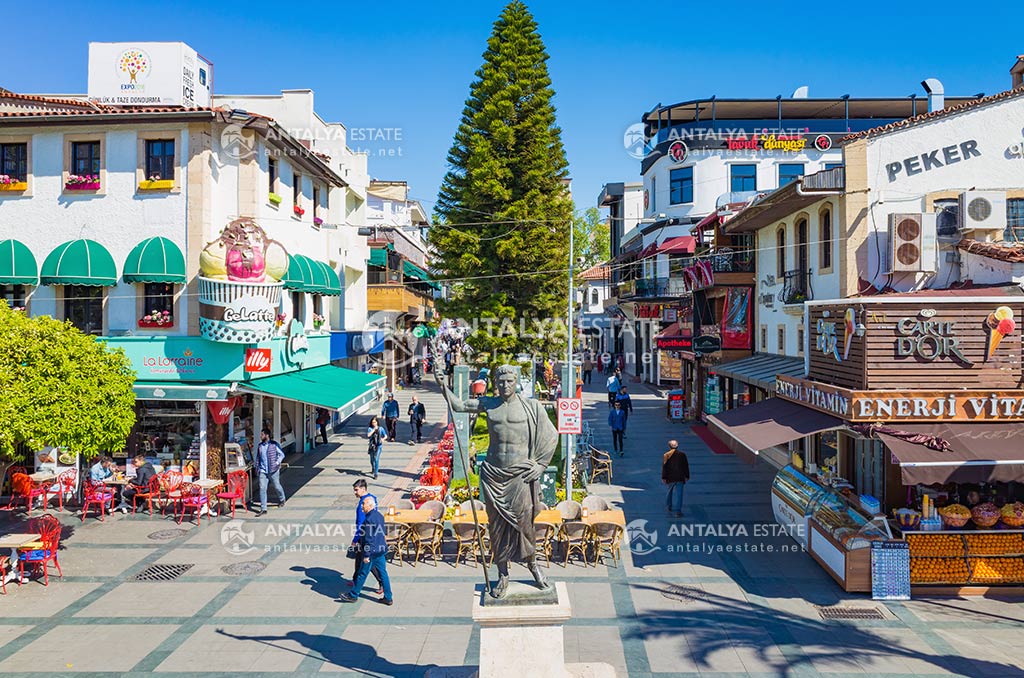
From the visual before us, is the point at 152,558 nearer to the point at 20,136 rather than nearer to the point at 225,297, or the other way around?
the point at 225,297

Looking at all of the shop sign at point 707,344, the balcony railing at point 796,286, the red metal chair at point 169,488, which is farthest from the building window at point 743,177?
the red metal chair at point 169,488

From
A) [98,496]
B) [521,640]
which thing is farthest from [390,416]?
[521,640]

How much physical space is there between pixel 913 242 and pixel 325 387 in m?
15.2

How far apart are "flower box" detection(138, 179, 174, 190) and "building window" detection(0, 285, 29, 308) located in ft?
13.5

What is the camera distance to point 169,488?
17.4 m

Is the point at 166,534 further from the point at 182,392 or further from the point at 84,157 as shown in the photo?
the point at 84,157

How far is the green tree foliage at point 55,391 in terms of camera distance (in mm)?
12688

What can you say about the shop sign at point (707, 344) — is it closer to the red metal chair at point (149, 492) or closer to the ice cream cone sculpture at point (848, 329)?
the ice cream cone sculpture at point (848, 329)

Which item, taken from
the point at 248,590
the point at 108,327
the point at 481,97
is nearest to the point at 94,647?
the point at 248,590

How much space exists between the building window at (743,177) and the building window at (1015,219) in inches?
1029

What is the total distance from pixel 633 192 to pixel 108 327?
47.2 metres

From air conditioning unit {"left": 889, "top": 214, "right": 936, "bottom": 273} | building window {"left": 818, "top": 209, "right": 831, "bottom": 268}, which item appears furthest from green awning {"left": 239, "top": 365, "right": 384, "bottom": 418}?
air conditioning unit {"left": 889, "top": 214, "right": 936, "bottom": 273}

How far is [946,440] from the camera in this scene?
11.9 m

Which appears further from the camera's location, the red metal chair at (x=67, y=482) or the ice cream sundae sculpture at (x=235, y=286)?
the red metal chair at (x=67, y=482)
